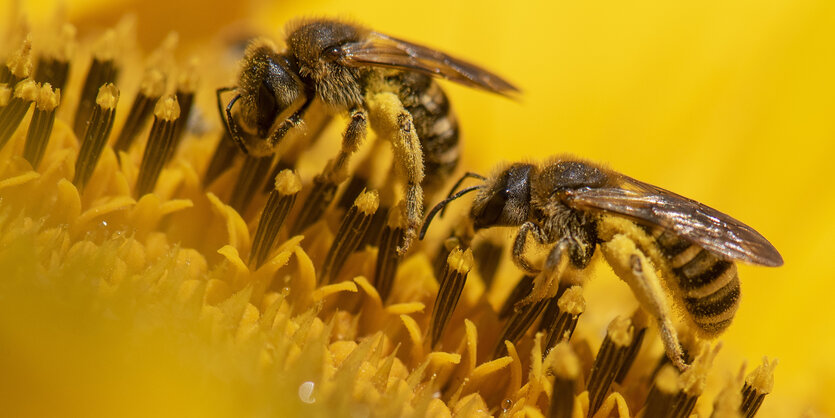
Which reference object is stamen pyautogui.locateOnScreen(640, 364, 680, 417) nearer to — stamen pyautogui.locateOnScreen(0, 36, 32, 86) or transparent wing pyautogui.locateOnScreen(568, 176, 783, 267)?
transparent wing pyautogui.locateOnScreen(568, 176, 783, 267)

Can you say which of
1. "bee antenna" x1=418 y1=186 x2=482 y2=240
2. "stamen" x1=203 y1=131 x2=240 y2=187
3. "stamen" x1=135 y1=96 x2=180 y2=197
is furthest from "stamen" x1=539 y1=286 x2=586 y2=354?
"stamen" x1=135 y1=96 x2=180 y2=197

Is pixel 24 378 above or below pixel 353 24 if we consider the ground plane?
below

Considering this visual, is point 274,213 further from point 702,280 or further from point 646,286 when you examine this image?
point 702,280

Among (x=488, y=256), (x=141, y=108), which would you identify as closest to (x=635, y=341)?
(x=488, y=256)

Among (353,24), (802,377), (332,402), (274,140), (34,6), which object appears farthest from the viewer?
(34,6)

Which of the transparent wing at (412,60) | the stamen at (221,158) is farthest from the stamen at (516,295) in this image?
the stamen at (221,158)

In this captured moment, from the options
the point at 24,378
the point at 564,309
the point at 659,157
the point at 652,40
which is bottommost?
the point at 24,378

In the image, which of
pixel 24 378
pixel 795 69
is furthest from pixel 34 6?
pixel 795 69

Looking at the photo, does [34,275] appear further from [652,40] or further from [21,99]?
[652,40]
